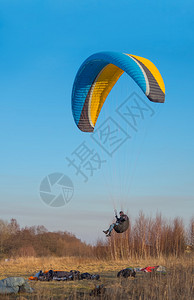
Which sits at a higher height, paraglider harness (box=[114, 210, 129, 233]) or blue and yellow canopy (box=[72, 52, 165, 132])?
blue and yellow canopy (box=[72, 52, 165, 132])

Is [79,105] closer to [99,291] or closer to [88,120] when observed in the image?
[88,120]

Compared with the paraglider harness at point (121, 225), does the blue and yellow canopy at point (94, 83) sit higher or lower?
higher

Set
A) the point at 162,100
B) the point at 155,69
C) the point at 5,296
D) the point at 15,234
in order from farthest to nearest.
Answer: the point at 15,234
the point at 155,69
the point at 162,100
the point at 5,296

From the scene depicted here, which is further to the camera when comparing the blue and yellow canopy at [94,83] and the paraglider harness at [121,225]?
the blue and yellow canopy at [94,83]

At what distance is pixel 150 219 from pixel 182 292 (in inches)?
611

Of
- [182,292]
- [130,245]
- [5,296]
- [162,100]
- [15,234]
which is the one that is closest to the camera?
[182,292]

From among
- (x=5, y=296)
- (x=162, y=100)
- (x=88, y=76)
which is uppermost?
(x=88, y=76)

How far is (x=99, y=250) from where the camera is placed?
2144 centimetres

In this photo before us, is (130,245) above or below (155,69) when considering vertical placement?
below

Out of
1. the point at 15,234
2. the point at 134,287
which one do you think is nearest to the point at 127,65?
the point at 134,287

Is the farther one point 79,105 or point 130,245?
point 130,245

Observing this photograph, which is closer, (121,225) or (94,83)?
(121,225)

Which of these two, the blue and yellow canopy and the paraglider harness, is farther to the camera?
the blue and yellow canopy

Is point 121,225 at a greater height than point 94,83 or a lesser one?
lesser
